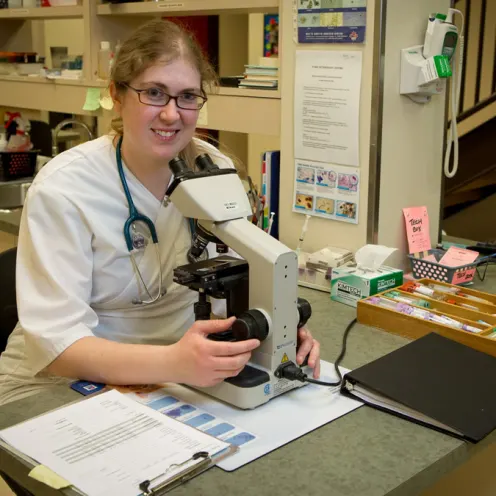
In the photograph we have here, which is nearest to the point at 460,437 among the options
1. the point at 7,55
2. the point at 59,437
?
the point at 59,437

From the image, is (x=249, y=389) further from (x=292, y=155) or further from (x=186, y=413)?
(x=292, y=155)

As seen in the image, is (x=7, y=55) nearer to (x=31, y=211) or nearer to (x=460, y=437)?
(x=31, y=211)

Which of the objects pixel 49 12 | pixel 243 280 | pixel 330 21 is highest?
pixel 49 12

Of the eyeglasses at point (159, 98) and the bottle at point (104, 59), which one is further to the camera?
the bottle at point (104, 59)

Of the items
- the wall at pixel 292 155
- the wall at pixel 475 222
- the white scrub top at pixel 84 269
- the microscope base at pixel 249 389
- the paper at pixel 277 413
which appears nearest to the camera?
the paper at pixel 277 413

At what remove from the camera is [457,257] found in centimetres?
193

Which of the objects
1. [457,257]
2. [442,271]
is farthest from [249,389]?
[457,257]

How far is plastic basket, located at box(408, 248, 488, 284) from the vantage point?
1.84 metres

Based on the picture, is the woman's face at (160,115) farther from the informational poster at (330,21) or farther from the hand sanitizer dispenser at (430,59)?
the hand sanitizer dispenser at (430,59)

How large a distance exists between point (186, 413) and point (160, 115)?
23.6 inches

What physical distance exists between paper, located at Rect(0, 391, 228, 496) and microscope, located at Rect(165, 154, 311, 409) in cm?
15

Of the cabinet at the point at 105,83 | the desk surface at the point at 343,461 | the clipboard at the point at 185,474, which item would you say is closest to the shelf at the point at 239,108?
the cabinet at the point at 105,83

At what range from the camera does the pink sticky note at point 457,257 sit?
75.2 inches

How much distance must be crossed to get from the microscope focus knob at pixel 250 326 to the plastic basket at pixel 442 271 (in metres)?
0.83
